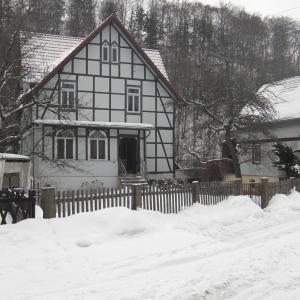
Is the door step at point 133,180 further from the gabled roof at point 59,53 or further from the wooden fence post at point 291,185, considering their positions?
the wooden fence post at point 291,185

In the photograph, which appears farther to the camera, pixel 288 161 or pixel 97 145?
pixel 97 145

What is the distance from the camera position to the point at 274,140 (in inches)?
1109

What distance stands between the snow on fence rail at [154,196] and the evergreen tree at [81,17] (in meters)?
41.0

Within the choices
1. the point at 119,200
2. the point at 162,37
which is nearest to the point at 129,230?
the point at 119,200

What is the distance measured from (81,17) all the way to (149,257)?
52.7 m

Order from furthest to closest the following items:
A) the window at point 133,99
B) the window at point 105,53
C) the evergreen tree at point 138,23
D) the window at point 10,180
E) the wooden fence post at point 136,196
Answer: the evergreen tree at point 138,23, the window at point 133,99, the window at point 105,53, the window at point 10,180, the wooden fence post at point 136,196

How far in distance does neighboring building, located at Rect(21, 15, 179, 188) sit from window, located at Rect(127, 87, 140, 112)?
0.21ft

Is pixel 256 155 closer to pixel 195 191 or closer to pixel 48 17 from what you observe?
pixel 195 191

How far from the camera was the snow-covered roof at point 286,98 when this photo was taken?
28641 mm

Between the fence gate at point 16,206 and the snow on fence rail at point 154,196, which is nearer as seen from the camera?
the fence gate at point 16,206

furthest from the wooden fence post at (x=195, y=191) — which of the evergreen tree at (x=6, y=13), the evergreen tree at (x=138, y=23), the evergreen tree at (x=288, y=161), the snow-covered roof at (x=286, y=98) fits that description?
the evergreen tree at (x=138, y=23)

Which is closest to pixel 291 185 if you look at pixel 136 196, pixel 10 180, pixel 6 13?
pixel 136 196

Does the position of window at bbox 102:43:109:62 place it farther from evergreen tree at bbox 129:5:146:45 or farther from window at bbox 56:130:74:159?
evergreen tree at bbox 129:5:146:45

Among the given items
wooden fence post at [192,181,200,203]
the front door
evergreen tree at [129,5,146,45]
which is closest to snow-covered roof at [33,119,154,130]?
the front door
